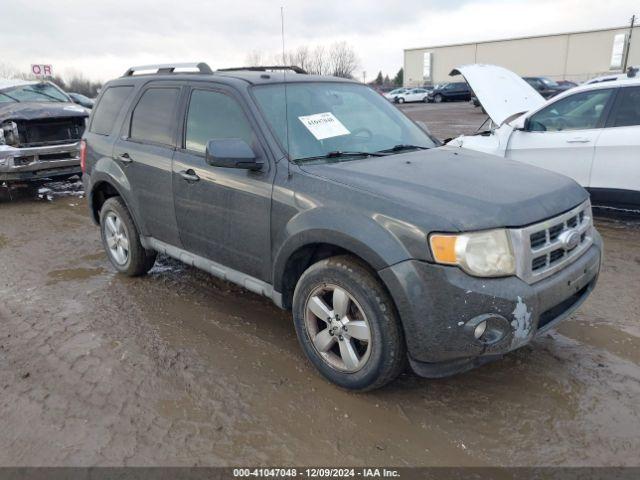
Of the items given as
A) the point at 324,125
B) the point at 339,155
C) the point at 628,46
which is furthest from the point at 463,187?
the point at 628,46

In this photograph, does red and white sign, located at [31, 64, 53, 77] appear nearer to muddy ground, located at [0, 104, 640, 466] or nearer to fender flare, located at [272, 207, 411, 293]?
muddy ground, located at [0, 104, 640, 466]

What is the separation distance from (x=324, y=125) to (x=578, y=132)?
3.88m

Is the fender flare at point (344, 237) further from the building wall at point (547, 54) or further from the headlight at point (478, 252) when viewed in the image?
the building wall at point (547, 54)

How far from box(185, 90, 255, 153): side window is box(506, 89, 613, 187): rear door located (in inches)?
168

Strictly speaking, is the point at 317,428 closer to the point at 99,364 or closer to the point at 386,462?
the point at 386,462

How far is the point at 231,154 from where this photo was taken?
10.5ft

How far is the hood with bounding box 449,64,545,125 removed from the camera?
6.69 meters

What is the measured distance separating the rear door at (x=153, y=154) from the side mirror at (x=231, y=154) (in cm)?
91

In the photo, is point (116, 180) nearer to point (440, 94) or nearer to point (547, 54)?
point (440, 94)

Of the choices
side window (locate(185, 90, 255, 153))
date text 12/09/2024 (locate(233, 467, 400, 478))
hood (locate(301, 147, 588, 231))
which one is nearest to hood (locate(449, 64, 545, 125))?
hood (locate(301, 147, 588, 231))

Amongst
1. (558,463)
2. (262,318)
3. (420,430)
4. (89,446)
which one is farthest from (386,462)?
(262,318)

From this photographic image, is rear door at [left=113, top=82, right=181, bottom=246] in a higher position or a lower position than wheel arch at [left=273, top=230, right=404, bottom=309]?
higher

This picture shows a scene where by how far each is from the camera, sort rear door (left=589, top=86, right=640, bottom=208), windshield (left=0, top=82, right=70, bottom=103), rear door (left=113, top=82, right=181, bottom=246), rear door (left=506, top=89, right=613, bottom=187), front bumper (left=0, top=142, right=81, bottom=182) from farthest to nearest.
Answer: windshield (left=0, top=82, right=70, bottom=103) → front bumper (left=0, top=142, right=81, bottom=182) → rear door (left=506, top=89, right=613, bottom=187) → rear door (left=589, top=86, right=640, bottom=208) → rear door (left=113, top=82, right=181, bottom=246)

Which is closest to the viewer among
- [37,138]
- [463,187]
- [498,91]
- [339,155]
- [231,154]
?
[463,187]
